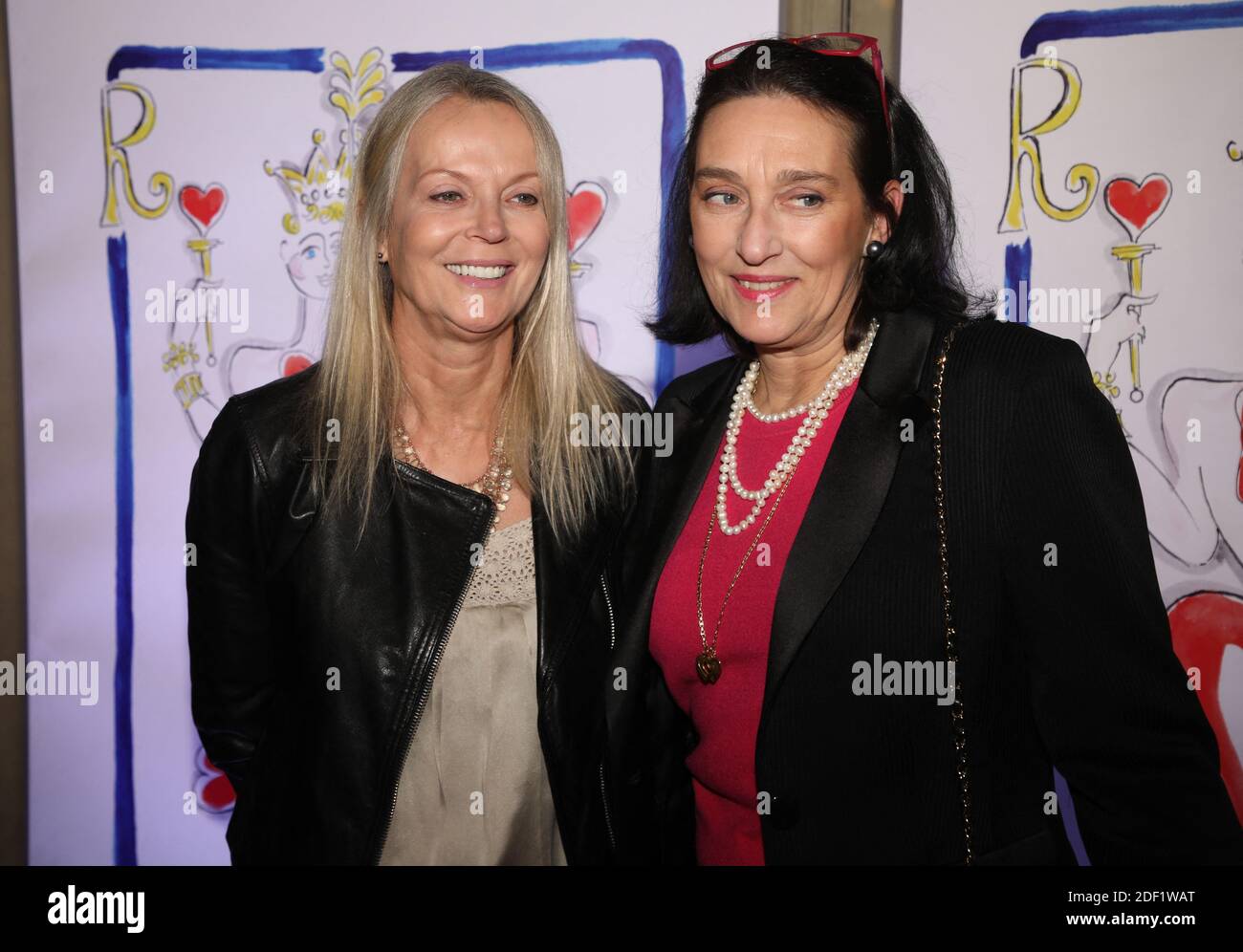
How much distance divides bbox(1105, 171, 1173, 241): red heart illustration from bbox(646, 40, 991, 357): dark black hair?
3.10 feet

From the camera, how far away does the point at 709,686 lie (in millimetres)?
1696

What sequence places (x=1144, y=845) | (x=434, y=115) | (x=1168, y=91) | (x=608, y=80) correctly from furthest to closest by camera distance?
(x=608, y=80), (x=1168, y=91), (x=434, y=115), (x=1144, y=845)

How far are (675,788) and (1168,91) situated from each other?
2212 millimetres

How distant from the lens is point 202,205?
2.69 meters

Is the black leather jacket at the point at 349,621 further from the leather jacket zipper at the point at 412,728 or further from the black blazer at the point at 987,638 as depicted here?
the black blazer at the point at 987,638

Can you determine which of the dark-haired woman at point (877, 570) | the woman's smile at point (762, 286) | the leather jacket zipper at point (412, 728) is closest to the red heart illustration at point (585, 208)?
the dark-haired woman at point (877, 570)

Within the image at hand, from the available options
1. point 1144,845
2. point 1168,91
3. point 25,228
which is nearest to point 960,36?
point 1168,91

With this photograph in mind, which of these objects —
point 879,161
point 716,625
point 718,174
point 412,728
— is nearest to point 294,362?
point 412,728

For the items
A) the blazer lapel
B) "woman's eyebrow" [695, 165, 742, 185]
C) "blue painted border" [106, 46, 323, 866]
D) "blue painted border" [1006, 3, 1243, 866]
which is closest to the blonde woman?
"woman's eyebrow" [695, 165, 742, 185]

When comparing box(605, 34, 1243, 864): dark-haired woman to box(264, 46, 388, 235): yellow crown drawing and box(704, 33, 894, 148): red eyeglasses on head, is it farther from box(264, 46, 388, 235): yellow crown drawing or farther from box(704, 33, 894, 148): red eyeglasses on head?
box(264, 46, 388, 235): yellow crown drawing

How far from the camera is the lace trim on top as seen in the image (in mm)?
1822

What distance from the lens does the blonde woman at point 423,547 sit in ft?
5.82

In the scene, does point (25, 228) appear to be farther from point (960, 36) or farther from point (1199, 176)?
point (1199, 176)

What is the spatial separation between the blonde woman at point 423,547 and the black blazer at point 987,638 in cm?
44
